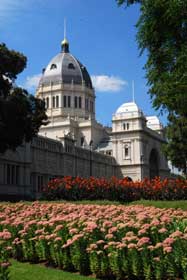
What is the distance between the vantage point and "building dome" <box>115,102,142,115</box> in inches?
3433

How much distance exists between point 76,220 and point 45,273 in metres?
2.10

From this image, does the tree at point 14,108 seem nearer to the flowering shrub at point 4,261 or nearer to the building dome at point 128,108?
the flowering shrub at point 4,261

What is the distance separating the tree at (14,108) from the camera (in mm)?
31828

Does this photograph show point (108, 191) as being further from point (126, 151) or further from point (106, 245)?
point (126, 151)

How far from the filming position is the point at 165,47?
62.5ft

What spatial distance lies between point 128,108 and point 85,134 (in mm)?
10202

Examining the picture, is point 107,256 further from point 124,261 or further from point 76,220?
point 76,220

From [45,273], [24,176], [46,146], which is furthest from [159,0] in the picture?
[46,146]

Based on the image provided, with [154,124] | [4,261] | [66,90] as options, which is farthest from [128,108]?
[4,261]

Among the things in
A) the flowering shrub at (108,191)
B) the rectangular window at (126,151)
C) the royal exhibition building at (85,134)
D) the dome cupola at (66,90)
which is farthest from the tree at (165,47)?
the dome cupola at (66,90)

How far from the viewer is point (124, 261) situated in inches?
354

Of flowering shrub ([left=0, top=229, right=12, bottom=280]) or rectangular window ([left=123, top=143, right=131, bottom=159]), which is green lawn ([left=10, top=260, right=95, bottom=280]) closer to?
flowering shrub ([left=0, top=229, right=12, bottom=280])

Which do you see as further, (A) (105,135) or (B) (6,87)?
(A) (105,135)

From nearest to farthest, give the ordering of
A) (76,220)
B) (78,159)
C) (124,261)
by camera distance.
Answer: (124,261)
(76,220)
(78,159)
